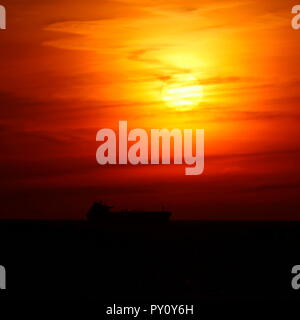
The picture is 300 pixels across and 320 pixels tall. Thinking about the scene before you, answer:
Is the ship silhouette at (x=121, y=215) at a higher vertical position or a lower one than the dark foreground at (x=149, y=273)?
higher

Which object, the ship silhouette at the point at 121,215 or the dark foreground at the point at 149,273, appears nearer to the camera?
the dark foreground at the point at 149,273

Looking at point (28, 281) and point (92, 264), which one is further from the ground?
point (92, 264)

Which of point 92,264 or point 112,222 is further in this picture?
point 112,222

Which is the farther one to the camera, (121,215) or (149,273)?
(121,215)

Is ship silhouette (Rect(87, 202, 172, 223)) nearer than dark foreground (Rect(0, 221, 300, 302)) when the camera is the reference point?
No

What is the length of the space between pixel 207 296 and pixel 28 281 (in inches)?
410

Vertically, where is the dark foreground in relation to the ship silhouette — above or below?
below
